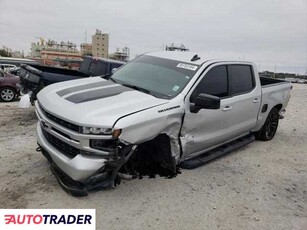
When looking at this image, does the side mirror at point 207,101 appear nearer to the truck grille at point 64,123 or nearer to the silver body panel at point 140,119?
the silver body panel at point 140,119

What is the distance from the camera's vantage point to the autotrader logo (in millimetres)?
3063

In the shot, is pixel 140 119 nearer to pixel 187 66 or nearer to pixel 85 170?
pixel 85 170

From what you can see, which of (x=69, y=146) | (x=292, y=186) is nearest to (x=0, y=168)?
(x=69, y=146)

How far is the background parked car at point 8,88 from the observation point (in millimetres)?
11594

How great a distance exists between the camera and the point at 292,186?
15.2 ft

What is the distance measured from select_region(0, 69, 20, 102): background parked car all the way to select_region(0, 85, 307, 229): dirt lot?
6555mm

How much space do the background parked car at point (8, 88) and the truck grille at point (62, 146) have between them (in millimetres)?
8601

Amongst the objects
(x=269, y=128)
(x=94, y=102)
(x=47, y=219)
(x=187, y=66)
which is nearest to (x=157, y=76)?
(x=187, y=66)

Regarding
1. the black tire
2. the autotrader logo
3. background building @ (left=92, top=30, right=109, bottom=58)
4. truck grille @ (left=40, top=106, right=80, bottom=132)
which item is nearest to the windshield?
truck grille @ (left=40, top=106, right=80, bottom=132)

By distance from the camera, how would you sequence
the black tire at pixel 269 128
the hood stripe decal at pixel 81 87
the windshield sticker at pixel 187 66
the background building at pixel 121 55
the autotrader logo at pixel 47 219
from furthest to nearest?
the background building at pixel 121 55
the black tire at pixel 269 128
the windshield sticker at pixel 187 66
the hood stripe decal at pixel 81 87
the autotrader logo at pixel 47 219

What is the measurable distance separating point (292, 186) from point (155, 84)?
2.59 m

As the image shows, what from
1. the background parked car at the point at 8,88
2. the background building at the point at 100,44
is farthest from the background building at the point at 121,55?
the background parked car at the point at 8,88

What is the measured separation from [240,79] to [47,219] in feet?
12.6

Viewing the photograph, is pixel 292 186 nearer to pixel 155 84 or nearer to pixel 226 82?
pixel 226 82
